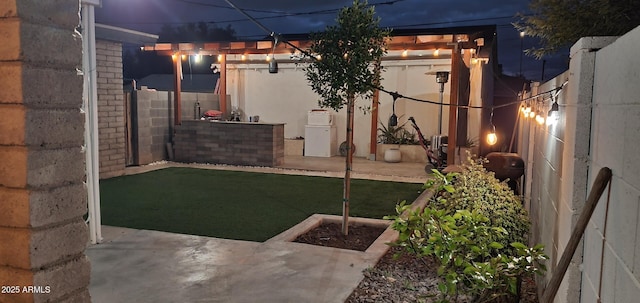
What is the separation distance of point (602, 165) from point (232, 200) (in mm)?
5878

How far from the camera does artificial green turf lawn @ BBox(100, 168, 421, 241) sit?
5.84m

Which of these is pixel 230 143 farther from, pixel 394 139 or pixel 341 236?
pixel 341 236

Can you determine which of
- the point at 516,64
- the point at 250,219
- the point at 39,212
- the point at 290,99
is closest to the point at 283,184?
the point at 250,219

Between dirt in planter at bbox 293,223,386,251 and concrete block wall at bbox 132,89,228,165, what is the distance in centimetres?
641

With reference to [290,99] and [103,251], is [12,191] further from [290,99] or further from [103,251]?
[290,99]

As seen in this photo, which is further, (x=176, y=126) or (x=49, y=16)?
(x=176, y=126)

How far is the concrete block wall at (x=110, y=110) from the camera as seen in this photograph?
368 inches

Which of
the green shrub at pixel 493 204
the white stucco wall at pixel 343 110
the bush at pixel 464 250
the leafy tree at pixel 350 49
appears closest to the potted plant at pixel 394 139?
the white stucco wall at pixel 343 110

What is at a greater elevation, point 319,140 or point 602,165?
point 602,165

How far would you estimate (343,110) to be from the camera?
13.7 m

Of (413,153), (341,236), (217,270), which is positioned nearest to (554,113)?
(341,236)

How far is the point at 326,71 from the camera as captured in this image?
5.18 m

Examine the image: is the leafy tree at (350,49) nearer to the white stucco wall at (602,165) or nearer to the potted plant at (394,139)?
the white stucco wall at (602,165)

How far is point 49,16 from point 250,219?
433cm
